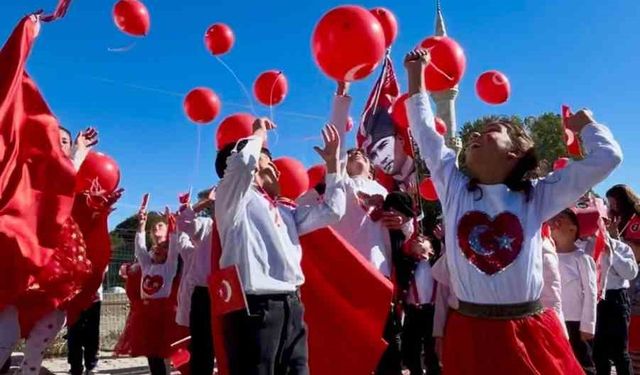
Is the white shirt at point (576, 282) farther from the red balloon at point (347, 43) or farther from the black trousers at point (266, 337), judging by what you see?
the black trousers at point (266, 337)

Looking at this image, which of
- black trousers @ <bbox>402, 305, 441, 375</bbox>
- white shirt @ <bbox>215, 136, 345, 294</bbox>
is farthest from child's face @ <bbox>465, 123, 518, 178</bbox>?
black trousers @ <bbox>402, 305, 441, 375</bbox>

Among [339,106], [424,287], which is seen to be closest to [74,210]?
[339,106]

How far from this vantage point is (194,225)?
15.6 ft

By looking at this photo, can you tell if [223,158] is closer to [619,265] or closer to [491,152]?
[491,152]

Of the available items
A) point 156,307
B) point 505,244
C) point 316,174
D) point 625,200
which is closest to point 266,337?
point 505,244

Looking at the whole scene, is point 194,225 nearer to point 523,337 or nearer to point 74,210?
point 74,210

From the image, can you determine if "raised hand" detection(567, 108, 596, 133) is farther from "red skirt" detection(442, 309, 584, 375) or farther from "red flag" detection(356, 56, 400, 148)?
"red flag" detection(356, 56, 400, 148)

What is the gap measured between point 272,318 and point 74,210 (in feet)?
7.06

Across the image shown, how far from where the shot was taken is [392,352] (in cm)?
485

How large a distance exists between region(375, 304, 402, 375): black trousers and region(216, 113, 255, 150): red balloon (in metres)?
1.80

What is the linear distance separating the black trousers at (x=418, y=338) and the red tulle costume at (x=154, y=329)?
1.99 metres

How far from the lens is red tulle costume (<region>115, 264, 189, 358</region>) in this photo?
5.95 m

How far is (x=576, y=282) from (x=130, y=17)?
4298 millimetres

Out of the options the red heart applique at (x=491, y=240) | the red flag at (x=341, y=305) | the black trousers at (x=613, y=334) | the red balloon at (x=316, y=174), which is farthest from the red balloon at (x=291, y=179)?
the black trousers at (x=613, y=334)
